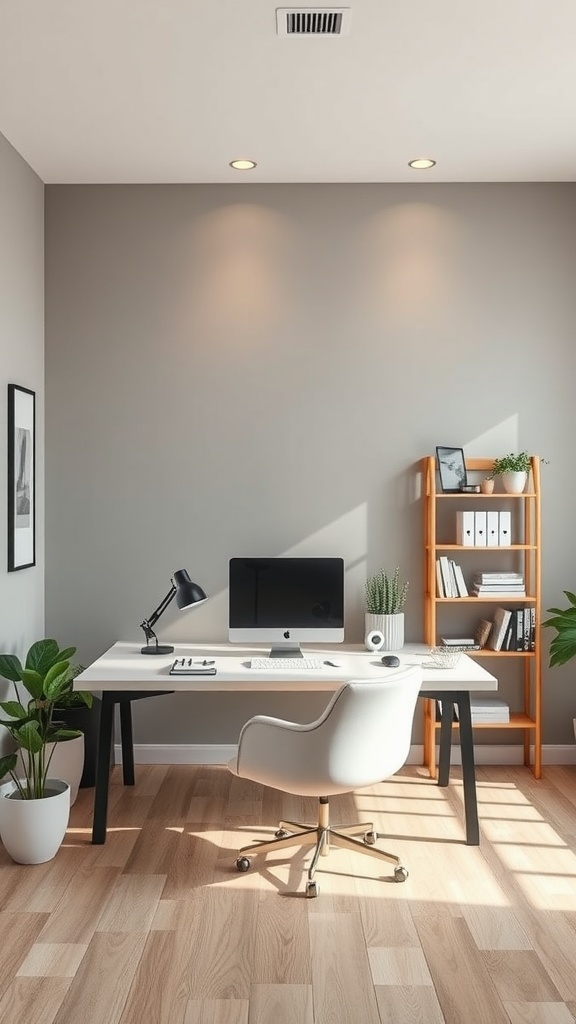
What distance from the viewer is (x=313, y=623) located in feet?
13.9

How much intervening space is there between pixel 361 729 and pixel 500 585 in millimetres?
1631

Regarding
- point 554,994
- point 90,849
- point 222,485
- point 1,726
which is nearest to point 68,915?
point 90,849

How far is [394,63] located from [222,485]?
2.10 m

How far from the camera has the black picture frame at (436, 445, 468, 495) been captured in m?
4.46

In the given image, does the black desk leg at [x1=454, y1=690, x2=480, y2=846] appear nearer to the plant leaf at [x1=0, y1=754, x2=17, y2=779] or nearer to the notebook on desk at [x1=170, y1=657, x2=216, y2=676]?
the notebook on desk at [x1=170, y1=657, x2=216, y2=676]

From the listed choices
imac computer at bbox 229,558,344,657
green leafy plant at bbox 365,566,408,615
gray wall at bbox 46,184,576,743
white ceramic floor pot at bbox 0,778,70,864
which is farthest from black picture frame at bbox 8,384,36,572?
green leafy plant at bbox 365,566,408,615

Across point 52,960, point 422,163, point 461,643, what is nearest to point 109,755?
point 52,960

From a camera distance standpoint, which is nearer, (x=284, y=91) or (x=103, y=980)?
(x=103, y=980)

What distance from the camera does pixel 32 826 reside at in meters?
3.33

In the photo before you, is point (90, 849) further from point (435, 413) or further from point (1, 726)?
point (435, 413)

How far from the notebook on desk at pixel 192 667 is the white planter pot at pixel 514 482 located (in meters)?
1.65

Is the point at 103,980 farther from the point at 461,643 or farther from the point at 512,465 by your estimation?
the point at 512,465

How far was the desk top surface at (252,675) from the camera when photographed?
3586 millimetres

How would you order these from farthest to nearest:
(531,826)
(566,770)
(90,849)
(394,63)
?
(566,770) < (531,826) < (90,849) < (394,63)
